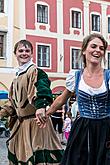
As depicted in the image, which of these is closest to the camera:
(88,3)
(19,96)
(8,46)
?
(19,96)

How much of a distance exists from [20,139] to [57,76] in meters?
25.1

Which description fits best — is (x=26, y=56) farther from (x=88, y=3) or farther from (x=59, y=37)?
(x=88, y=3)

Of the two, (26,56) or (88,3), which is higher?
(88,3)

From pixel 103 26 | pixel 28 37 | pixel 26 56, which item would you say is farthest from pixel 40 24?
pixel 26 56

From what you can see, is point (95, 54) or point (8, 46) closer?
point (95, 54)

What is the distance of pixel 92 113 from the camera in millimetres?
3773

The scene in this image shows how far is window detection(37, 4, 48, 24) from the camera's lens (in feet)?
97.8

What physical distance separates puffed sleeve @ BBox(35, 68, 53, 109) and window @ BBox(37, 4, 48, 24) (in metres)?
25.0

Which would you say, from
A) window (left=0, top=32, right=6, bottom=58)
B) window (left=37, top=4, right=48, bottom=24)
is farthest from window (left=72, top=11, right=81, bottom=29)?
window (left=0, top=32, right=6, bottom=58)

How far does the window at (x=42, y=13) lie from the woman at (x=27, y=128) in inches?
974

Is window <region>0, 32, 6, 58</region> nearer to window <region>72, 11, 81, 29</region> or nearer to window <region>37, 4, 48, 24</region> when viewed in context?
window <region>37, 4, 48, 24</region>

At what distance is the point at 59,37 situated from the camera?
30.4m

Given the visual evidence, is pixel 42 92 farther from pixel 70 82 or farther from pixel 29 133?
pixel 70 82

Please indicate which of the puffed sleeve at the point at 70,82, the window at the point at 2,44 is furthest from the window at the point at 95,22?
the puffed sleeve at the point at 70,82
